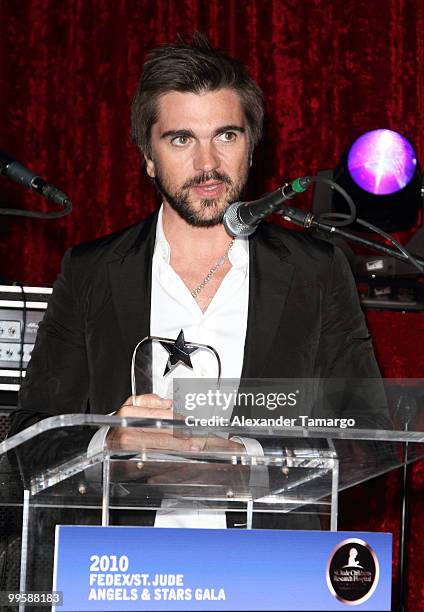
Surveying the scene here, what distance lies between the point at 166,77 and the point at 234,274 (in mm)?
453

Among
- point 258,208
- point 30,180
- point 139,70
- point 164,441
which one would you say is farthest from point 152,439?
point 139,70

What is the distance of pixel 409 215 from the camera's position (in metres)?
2.87

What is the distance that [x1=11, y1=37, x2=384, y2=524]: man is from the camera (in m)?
2.11

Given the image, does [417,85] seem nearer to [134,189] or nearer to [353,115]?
[353,115]

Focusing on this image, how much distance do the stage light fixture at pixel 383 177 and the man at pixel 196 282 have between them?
487mm

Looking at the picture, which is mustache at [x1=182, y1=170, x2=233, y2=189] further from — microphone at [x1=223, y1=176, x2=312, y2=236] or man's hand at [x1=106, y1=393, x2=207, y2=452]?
man's hand at [x1=106, y1=393, x2=207, y2=452]

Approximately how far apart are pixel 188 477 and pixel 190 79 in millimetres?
1160

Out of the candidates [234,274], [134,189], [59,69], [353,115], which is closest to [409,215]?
[234,274]

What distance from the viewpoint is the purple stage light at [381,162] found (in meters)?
2.75

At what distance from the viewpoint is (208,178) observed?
2.21 m

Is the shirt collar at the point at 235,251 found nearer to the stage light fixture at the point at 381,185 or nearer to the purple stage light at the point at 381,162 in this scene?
the stage light fixture at the point at 381,185
